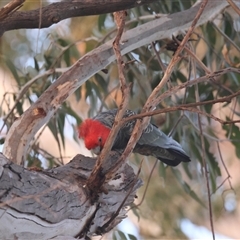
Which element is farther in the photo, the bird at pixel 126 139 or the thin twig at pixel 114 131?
the bird at pixel 126 139

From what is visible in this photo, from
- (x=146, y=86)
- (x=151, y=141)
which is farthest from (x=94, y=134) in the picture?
(x=146, y=86)

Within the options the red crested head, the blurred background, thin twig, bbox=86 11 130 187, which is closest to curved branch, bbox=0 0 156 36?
thin twig, bbox=86 11 130 187

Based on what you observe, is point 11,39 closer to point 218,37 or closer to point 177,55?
point 218,37

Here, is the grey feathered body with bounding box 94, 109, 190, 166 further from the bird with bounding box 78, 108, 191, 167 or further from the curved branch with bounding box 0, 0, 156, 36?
the curved branch with bounding box 0, 0, 156, 36

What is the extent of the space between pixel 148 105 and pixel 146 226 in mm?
2271

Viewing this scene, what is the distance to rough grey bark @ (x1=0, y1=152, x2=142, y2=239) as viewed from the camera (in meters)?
0.71

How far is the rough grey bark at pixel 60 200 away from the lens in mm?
713

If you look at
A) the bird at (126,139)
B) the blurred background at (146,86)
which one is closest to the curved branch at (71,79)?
the blurred background at (146,86)

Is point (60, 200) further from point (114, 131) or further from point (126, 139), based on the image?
point (126, 139)

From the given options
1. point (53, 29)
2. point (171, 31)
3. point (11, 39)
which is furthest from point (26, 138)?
point (11, 39)

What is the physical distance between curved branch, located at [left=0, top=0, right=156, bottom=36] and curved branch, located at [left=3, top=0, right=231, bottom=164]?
0.13 metres

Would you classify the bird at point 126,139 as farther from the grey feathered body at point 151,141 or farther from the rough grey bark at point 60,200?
the rough grey bark at point 60,200

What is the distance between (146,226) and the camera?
303cm

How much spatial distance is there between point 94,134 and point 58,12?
1.17ft
